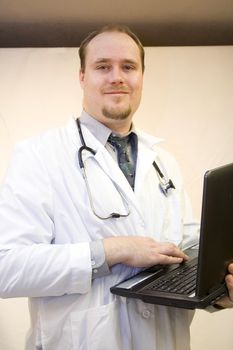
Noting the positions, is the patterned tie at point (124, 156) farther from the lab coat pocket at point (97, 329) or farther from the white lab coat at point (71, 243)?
the lab coat pocket at point (97, 329)

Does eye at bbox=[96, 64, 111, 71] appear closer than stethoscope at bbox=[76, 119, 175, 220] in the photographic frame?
No

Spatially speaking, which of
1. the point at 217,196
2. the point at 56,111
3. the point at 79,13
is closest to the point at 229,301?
the point at 217,196

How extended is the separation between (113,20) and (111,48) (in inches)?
30.6

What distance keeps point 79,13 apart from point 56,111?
45 cm

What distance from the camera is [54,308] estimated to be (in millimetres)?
1051

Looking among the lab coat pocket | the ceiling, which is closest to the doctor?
the lab coat pocket

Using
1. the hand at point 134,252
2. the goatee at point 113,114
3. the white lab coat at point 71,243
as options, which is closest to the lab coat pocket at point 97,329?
the white lab coat at point 71,243

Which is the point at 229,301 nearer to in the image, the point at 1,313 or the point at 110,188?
the point at 110,188

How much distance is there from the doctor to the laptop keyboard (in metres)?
0.04

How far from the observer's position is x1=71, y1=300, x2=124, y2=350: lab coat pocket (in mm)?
1003

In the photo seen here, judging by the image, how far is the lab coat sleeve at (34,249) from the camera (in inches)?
38.4

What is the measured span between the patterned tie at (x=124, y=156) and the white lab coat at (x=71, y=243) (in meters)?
0.03

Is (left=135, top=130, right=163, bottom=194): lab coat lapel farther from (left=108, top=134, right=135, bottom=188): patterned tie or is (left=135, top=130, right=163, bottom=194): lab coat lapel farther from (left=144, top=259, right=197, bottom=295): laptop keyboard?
(left=144, top=259, right=197, bottom=295): laptop keyboard

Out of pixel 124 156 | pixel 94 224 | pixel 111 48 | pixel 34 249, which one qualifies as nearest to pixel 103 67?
pixel 111 48
